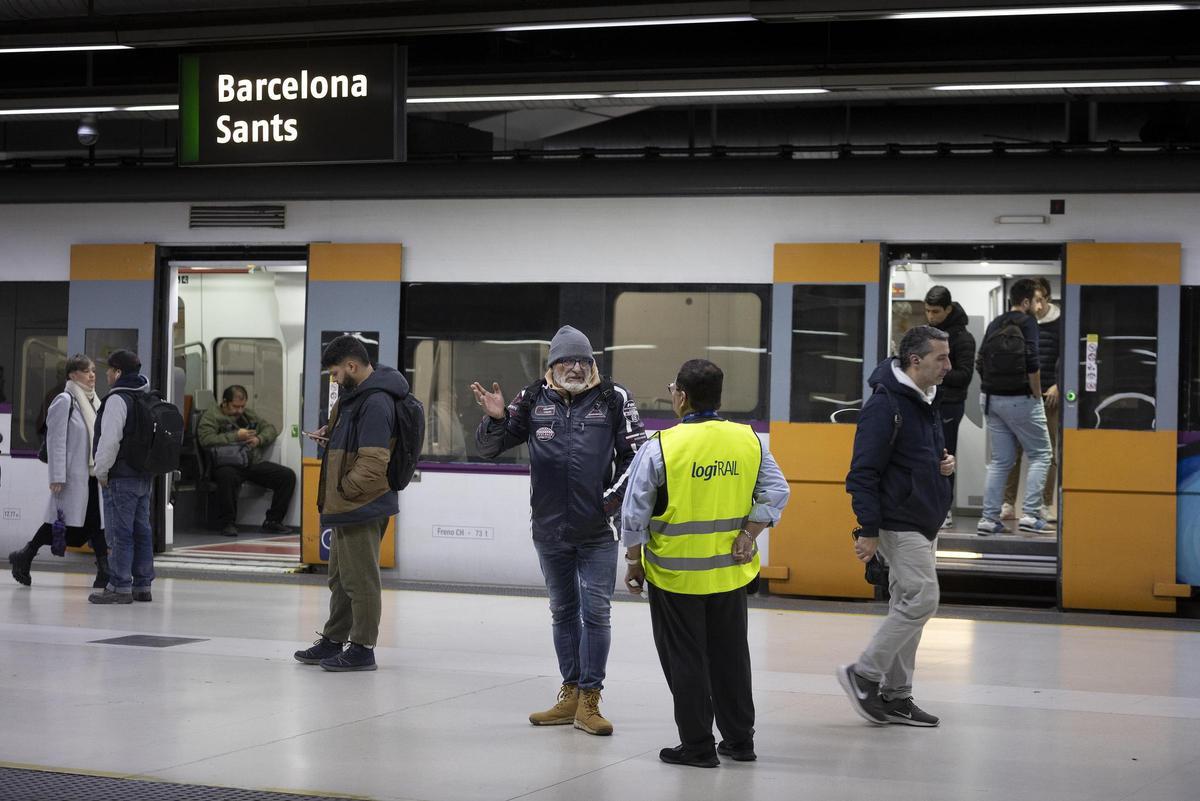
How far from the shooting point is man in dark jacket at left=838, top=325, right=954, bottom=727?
258 inches

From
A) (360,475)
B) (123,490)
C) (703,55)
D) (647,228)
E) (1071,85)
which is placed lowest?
(123,490)

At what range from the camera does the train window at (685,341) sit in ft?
36.1

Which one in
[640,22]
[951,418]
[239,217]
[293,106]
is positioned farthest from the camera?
[239,217]

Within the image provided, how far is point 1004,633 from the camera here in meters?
9.46

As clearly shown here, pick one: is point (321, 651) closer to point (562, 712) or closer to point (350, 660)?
point (350, 660)

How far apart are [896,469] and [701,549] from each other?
3.89ft

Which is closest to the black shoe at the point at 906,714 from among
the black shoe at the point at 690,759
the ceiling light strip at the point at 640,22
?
the black shoe at the point at 690,759

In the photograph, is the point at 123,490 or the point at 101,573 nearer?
the point at 123,490

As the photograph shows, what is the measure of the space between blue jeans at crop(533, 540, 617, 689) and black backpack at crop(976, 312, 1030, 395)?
5614 millimetres

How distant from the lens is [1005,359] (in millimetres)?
11367

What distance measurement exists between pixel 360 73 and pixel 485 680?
3298 mm

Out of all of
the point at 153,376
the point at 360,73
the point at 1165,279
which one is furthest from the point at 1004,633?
the point at 153,376

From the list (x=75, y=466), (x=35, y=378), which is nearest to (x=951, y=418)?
(x=75, y=466)

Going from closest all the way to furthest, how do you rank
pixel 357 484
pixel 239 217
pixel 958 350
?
pixel 357 484 < pixel 958 350 < pixel 239 217
